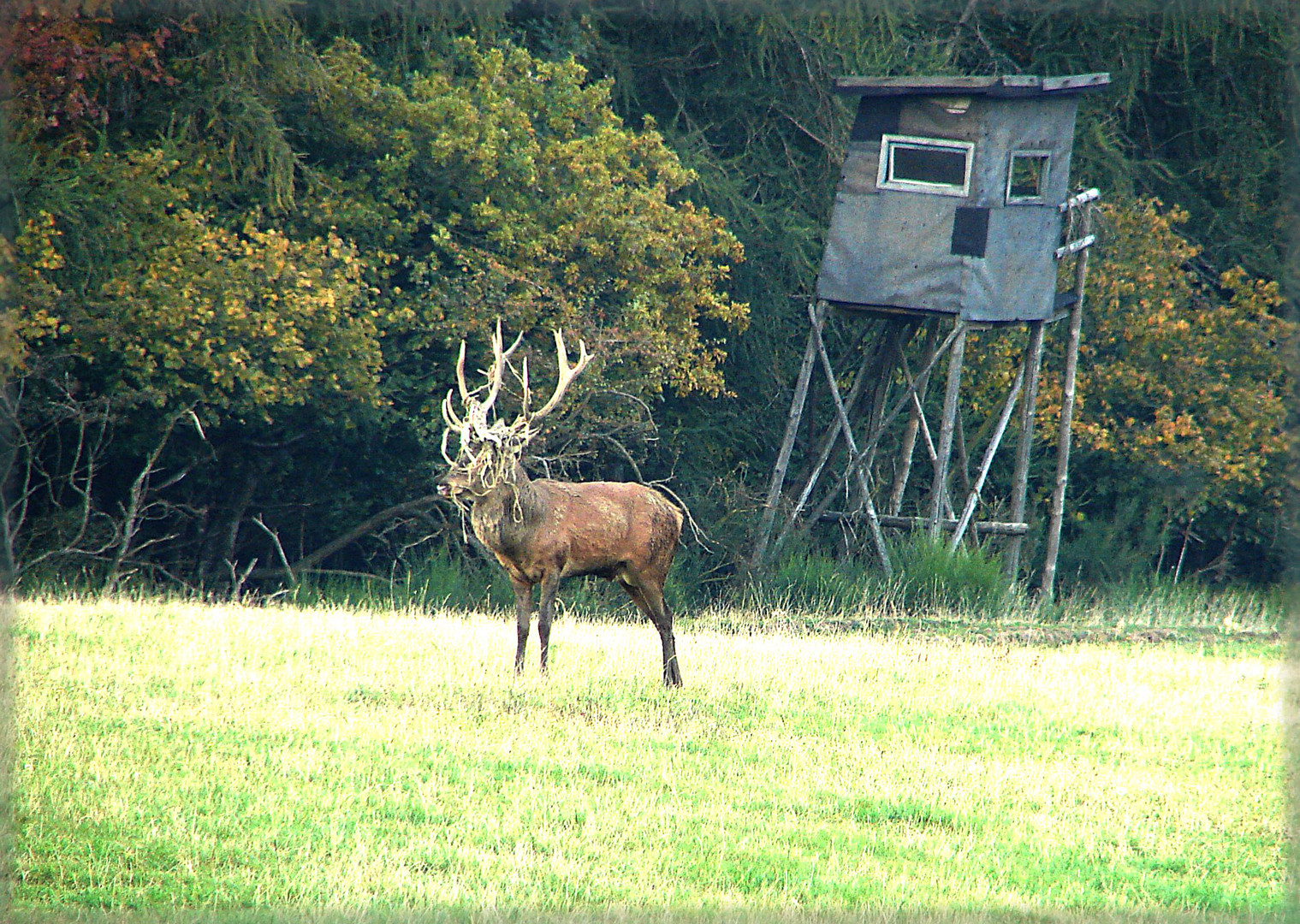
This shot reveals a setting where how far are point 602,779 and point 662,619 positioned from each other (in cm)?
266

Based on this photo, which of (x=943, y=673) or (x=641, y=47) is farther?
(x=641, y=47)

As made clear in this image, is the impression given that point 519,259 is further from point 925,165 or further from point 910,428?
point 910,428

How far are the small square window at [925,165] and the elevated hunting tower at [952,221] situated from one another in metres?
0.02

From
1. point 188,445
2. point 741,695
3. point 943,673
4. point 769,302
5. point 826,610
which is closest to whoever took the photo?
point 741,695

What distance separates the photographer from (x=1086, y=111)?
2598cm

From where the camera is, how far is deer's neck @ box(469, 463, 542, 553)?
36.1 feet

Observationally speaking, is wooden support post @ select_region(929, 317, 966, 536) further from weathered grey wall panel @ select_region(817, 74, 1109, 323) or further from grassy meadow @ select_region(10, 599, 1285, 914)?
grassy meadow @ select_region(10, 599, 1285, 914)

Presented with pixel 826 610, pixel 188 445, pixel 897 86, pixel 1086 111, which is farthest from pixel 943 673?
pixel 1086 111

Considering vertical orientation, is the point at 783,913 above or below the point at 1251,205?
below

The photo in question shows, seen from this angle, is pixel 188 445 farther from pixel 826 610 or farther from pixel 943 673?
pixel 943 673

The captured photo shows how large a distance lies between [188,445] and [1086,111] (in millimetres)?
15089

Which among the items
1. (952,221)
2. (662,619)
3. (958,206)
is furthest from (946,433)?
(662,619)

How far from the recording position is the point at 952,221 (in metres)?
20.1

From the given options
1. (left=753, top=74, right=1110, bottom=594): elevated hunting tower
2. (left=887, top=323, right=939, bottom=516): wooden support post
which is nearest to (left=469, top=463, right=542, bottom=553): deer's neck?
(left=753, top=74, right=1110, bottom=594): elevated hunting tower
